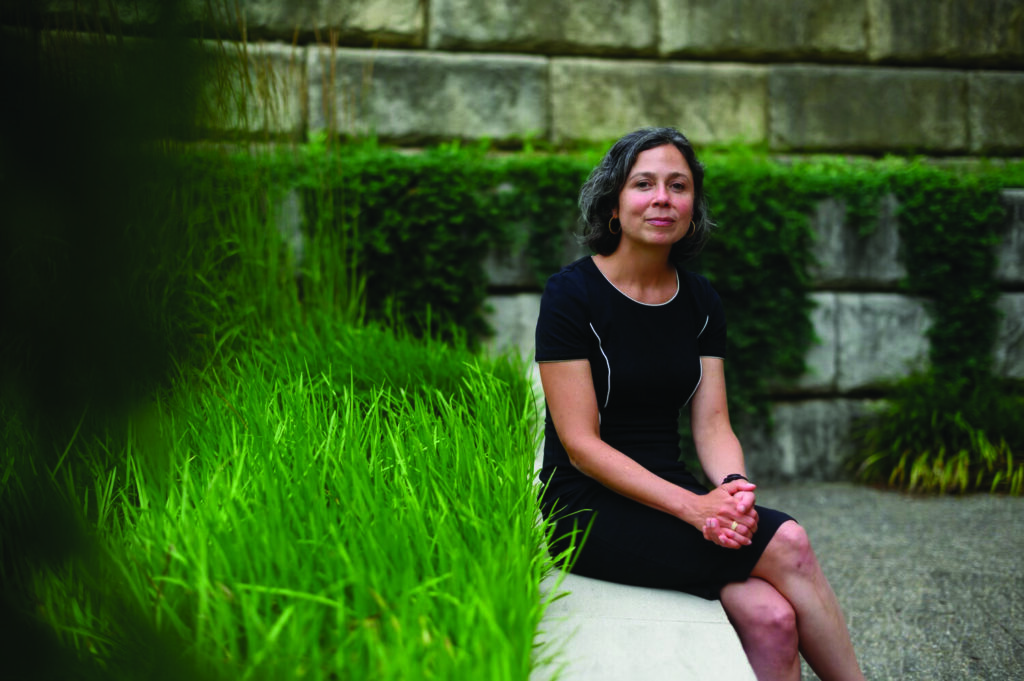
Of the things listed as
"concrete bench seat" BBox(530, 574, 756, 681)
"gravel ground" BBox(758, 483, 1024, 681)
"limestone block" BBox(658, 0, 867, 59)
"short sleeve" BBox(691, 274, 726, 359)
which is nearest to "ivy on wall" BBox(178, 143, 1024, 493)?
"gravel ground" BBox(758, 483, 1024, 681)

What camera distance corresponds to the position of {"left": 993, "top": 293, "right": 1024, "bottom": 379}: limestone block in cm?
449

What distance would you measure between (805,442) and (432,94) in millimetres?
2883

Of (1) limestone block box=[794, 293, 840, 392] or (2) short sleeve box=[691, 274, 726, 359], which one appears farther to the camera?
(1) limestone block box=[794, 293, 840, 392]

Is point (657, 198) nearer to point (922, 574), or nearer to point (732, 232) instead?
point (922, 574)

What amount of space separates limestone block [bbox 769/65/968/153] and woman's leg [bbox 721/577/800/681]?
397cm

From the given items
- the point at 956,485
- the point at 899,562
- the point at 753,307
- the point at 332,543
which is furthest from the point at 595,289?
the point at 956,485

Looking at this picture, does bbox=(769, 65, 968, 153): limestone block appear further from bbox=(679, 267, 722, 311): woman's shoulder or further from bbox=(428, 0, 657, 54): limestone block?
bbox=(679, 267, 722, 311): woman's shoulder

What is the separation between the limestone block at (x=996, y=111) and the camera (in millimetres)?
5191

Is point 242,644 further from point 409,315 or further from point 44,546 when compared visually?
point 409,315

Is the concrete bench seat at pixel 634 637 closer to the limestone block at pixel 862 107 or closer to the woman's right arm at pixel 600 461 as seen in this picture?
the woman's right arm at pixel 600 461

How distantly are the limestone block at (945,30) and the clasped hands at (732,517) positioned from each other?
14.4ft

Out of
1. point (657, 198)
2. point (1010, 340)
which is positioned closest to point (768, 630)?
point (657, 198)

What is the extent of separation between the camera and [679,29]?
494 cm

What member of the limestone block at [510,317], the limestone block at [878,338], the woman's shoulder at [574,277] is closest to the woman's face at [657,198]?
the woman's shoulder at [574,277]
